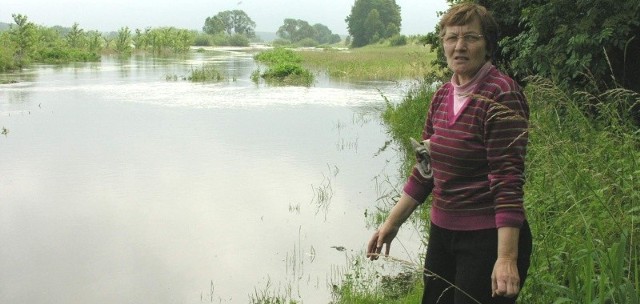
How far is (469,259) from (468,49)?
1.80 ft

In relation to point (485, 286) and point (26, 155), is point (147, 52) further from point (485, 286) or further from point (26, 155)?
point (485, 286)

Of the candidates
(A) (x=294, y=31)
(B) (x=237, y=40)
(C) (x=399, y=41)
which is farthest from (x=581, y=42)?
(A) (x=294, y=31)

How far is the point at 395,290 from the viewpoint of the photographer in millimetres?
4434

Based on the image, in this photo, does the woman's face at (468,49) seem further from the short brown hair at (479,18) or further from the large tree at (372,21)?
the large tree at (372,21)

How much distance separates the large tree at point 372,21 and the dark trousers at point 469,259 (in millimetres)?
72456

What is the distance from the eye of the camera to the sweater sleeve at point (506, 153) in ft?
5.56

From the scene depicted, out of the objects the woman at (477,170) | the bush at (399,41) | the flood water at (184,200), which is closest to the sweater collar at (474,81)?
the woman at (477,170)

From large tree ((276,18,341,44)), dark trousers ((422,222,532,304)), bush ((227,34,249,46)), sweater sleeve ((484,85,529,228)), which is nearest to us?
sweater sleeve ((484,85,529,228))

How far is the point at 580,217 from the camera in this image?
247 centimetres

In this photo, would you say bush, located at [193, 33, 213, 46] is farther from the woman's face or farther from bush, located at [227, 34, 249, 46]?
the woman's face

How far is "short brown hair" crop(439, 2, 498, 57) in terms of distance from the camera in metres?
1.82

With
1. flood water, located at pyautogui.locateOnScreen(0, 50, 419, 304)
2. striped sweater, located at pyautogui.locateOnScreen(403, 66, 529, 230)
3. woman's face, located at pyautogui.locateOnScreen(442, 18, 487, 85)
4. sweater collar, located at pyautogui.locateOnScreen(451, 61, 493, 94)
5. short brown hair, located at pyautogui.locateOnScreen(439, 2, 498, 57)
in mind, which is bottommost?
flood water, located at pyautogui.locateOnScreen(0, 50, 419, 304)

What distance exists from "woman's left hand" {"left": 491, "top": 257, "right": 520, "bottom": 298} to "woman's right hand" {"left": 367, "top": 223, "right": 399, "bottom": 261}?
48cm

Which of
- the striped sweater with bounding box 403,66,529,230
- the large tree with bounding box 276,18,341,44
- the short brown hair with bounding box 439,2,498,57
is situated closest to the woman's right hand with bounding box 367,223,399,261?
the striped sweater with bounding box 403,66,529,230
